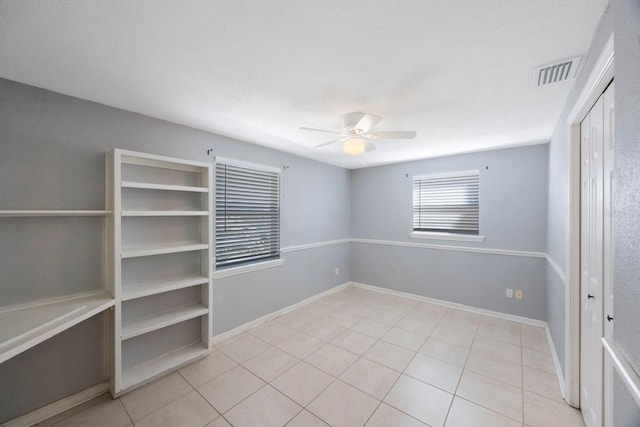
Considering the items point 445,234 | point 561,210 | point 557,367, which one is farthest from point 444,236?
point 557,367

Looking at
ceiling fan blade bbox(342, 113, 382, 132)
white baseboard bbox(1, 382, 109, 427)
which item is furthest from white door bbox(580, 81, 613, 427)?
white baseboard bbox(1, 382, 109, 427)

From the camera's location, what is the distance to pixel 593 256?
1518 millimetres

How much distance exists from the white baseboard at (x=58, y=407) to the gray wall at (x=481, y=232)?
3.81 meters

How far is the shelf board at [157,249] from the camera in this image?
1.98 meters

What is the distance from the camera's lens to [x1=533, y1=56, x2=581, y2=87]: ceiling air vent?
1.43 metres

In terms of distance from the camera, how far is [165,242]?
237cm

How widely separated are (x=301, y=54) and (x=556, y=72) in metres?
1.59

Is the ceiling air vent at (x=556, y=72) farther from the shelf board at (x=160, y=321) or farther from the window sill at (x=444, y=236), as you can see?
the shelf board at (x=160, y=321)

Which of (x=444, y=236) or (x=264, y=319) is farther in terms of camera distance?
(x=444, y=236)

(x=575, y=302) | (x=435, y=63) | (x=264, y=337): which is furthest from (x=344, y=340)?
(x=435, y=63)

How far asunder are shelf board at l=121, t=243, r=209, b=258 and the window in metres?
0.40

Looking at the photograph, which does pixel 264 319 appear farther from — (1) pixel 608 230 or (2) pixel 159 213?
(1) pixel 608 230

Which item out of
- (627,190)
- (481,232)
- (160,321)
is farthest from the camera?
(481,232)

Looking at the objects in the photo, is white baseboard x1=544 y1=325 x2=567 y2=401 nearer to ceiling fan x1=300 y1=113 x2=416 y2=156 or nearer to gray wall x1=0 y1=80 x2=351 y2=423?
ceiling fan x1=300 y1=113 x2=416 y2=156
